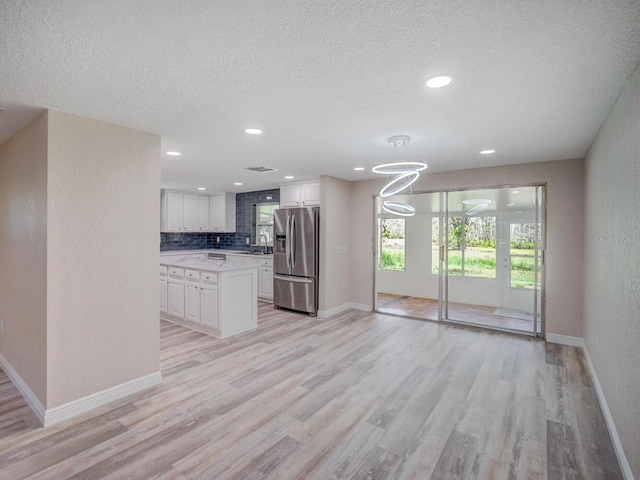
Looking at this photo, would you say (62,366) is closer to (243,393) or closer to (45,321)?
(45,321)

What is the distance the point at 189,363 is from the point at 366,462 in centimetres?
227

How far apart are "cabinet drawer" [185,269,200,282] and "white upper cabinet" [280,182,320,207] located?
2.20m

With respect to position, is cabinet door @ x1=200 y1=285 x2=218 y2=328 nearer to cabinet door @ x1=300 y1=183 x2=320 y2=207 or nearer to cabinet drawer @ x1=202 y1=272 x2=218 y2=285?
cabinet drawer @ x1=202 y1=272 x2=218 y2=285

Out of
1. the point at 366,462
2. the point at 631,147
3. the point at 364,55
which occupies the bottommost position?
the point at 366,462

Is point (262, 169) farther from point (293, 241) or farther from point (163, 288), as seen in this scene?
point (163, 288)

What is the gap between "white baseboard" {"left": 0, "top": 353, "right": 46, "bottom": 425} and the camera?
247cm

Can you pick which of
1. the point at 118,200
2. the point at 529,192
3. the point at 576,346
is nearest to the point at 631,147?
the point at 529,192

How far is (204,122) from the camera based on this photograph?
2787mm

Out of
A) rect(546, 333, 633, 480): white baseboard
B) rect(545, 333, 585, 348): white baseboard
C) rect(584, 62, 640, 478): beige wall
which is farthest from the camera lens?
rect(545, 333, 585, 348): white baseboard

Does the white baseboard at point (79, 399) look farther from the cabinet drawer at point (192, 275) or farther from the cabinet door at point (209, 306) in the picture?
the cabinet drawer at point (192, 275)

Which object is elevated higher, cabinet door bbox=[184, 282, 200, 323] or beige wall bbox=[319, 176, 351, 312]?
beige wall bbox=[319, 176, 351, 312]

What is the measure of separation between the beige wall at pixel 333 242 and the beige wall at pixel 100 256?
114 inches

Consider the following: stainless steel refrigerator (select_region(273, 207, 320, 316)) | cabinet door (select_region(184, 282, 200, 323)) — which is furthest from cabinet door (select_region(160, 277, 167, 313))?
stainless steel refrigerator (select_region(273, 207, 320, 316))

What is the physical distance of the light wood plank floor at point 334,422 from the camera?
198 cm
